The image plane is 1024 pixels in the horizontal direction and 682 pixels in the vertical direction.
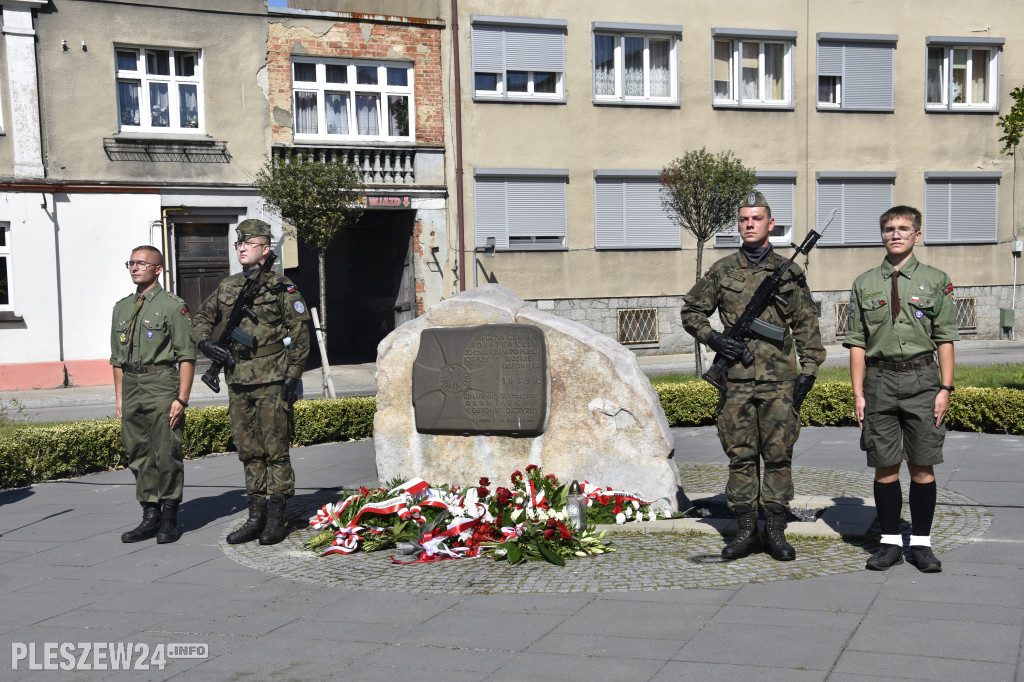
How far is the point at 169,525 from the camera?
7250 millimetres

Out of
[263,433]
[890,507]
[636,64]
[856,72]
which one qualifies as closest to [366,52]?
[636,64]

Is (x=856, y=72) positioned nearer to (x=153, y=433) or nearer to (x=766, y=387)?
(x=766, y=387)

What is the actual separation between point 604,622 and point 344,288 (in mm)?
24195

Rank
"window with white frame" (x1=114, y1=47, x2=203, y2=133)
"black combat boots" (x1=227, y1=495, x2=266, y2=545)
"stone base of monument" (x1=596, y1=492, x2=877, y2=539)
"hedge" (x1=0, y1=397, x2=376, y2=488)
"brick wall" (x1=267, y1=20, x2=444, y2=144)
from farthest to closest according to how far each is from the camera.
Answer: "brick wall" (x1=267, y1=20, x2=444, y2=144)
"window with white frame" (x1=114, y1=47, x2=203, y2=133)
"hedge" (x1=0, y1=397, x2=376, y2=488)
"black combat boots" (x1=227, y1=495, x2=266, y2=545)
"stone base of monument" (x1=596, y1=492, x2=877, y2=539)

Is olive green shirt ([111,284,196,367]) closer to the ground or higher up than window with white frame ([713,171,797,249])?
closer to the ground

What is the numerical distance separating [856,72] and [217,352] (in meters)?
22.0

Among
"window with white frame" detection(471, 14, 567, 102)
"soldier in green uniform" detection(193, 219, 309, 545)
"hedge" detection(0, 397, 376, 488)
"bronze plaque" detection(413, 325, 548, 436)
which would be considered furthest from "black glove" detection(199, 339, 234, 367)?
"window with white frame" detection(471, 14, 567, 102)

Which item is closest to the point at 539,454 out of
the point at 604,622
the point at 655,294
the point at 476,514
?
the point at 476,514

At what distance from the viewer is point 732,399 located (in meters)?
6.14

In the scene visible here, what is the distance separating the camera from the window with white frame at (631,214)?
2388 centimetres

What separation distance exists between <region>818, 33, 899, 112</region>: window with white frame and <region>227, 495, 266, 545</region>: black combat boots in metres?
21.2

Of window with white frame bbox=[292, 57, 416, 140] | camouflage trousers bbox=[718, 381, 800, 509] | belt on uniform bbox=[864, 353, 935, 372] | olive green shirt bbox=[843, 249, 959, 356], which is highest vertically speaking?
window with white frame bbox=[292, 57, 416, 140]

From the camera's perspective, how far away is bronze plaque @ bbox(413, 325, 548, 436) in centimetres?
746

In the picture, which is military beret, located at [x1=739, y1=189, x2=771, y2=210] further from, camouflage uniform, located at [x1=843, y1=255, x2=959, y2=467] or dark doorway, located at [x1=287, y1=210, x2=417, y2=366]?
dark doorway, located at [x1=287, y1=210, x2=417, y2=366]
